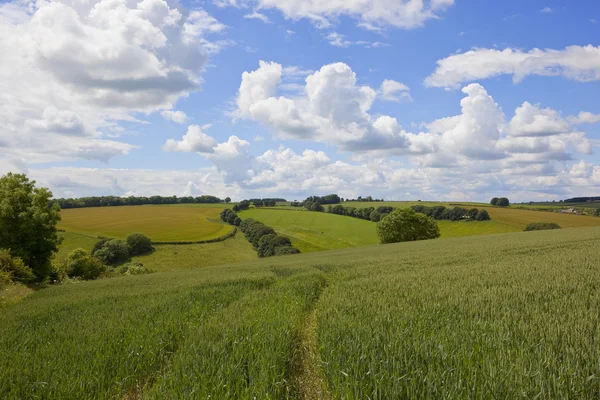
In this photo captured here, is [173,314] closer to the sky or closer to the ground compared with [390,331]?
closer to the ground

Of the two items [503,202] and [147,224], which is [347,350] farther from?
[503,202]

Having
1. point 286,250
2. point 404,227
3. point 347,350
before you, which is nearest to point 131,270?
point 286,250

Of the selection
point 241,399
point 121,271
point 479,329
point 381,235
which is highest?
point 479,329

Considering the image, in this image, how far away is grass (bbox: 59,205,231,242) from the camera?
82688 millimetres

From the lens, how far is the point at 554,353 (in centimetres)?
434

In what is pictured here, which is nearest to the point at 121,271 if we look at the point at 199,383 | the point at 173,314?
the point at 173,314

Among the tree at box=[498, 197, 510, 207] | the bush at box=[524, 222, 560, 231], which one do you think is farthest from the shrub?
the tree at box=[498, 197, 510, 207]

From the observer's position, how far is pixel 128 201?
144375 millimetres

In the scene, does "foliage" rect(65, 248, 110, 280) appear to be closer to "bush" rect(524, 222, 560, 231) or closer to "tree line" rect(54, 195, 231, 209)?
"tree line" rect(54, 195, 231, 209)

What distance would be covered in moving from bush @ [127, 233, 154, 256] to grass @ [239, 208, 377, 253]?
3549 cm

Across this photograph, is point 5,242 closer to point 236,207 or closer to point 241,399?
point 241,399

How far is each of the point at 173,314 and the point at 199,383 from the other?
5709 mm

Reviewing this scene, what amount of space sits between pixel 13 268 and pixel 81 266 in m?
24.8

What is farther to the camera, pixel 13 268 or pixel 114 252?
pixel 114 252
